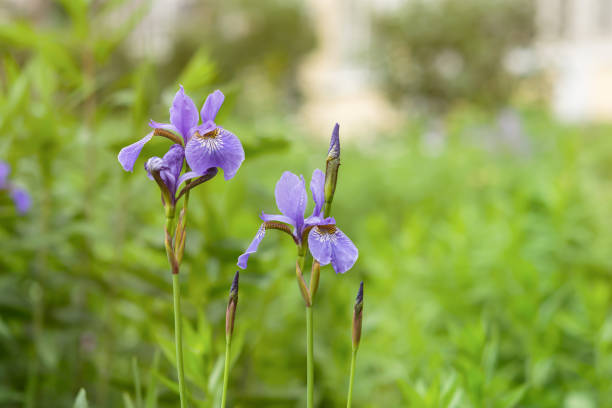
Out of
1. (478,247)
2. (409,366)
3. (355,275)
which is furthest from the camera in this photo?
(355,275)

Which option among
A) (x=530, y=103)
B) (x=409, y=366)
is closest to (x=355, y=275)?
(x=409, y=366)

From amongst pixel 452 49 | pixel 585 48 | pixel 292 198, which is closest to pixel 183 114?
pixel 292 198

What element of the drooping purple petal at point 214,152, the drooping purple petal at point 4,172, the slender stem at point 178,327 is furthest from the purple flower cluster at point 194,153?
the drooping purple petal at point 4,172

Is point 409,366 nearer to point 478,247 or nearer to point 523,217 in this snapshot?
point 478,247

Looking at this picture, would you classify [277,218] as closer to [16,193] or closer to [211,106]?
[211,106]

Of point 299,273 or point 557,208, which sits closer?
point 299,273

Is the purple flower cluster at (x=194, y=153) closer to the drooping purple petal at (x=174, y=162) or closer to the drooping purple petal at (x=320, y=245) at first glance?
the drooping purple petal at (x=174, y=162)
